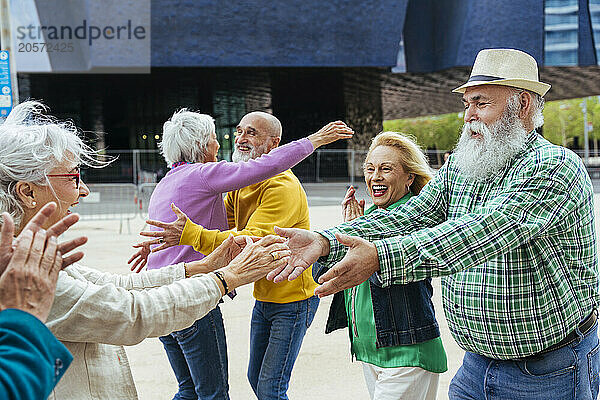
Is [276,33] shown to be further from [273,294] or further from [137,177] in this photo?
[273,294]

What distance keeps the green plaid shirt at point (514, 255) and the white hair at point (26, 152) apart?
112 centimetres

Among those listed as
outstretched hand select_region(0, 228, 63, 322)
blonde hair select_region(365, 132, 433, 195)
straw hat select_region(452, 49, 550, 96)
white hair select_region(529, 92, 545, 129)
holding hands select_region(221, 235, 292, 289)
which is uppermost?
straw hat select_region(452, 49, 550, 96)

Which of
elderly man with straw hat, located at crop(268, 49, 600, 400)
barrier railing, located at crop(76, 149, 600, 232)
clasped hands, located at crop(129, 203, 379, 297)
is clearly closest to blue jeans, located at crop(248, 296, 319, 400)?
clasped hands, located at crop(129, 203, 379, 297)

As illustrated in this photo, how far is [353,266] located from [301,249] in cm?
41

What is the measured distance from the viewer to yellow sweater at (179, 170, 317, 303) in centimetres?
367

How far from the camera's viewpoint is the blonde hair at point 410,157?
3.73 m

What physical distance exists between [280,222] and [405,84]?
112 ft

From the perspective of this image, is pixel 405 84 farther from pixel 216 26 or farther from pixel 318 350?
pixel 318 350

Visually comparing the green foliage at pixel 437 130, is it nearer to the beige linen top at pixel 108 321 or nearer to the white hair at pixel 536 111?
the white hair at pixel 536 111

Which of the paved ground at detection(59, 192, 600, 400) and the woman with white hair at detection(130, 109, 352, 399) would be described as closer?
the woman with white hair at detection(130, 109, 352, 399)

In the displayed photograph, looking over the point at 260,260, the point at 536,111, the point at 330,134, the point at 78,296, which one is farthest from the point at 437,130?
the point at 78,296

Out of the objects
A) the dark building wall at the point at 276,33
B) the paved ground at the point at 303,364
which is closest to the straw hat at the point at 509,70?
the paved ground at the point at 303,364

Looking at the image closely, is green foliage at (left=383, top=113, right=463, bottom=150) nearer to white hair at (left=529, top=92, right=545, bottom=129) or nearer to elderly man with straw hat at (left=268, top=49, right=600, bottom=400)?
white hair at (left=529, top=92, right=545, bottom=129)

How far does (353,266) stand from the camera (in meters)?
2.38
